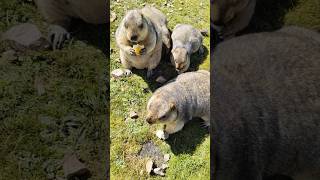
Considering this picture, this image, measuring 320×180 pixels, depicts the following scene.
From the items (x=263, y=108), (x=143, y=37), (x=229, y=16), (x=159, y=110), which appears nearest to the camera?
(x=263, y=108)

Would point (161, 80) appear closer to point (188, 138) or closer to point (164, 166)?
point (188, 138)

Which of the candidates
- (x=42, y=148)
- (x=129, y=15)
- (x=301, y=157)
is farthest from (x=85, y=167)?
(x=301, y=157)

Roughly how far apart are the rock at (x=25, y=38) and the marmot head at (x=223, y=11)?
143 cm

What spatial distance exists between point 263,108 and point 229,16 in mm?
881

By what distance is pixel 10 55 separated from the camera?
463 cm

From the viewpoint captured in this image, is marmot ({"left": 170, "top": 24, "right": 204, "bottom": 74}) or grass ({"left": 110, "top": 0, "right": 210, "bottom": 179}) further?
marmot ({"left": 170, "top": 24, "right": 204, "bottom": 74})

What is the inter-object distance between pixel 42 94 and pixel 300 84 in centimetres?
194

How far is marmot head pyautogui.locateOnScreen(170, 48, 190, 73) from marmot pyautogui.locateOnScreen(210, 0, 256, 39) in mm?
269

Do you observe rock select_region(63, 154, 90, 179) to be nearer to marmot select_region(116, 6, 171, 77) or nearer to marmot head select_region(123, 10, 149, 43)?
marmot select_region(116, 6, 171, 77)

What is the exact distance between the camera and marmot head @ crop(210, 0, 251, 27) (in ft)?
12.9

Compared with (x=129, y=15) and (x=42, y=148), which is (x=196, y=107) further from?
(x=42, y=148)

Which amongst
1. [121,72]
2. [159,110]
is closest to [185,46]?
[121,72]

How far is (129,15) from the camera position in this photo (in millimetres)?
3670

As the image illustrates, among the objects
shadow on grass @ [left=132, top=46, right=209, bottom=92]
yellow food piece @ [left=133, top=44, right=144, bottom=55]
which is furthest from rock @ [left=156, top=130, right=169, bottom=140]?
yellow food piece @ [left=133, top=44, right=144, bottom=55]
